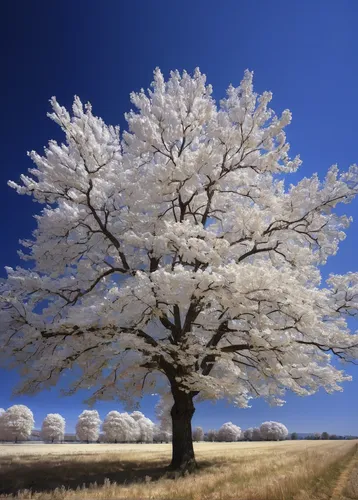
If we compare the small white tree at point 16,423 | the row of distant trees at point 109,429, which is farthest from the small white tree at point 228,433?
the small white tree at point 16,423

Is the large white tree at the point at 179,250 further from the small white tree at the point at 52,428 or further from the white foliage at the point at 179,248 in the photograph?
the small white tree at the point at 52,428

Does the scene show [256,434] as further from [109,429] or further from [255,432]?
[109,429]

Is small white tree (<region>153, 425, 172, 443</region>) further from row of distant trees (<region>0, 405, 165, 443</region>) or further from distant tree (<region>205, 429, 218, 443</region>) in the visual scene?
distant tree (<region>205, 429, 218, 443</region>)

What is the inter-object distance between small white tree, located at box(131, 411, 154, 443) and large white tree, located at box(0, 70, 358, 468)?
95.0 metres

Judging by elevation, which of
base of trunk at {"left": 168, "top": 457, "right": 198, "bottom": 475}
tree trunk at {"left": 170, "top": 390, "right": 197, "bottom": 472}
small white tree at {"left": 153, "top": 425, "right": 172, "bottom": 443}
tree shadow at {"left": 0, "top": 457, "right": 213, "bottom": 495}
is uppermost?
small white tree at {"left": 153, "top": 425, "right": 172, "bottom": 443}

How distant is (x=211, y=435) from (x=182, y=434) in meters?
121

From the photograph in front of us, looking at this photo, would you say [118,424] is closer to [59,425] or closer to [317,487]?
[59,425]

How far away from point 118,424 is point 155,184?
86.0 metres

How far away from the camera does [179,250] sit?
41.2ft

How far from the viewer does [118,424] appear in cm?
8800

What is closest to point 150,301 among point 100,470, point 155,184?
point 155,184

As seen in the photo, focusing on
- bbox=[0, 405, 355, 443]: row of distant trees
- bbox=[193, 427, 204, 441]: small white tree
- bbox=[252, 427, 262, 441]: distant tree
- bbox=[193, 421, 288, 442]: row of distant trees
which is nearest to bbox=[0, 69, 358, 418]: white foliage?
bbox=[0, 405, 355, 443]: row of distant trees

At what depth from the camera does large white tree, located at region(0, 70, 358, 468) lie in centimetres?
1275

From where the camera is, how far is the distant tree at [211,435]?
12057cm
